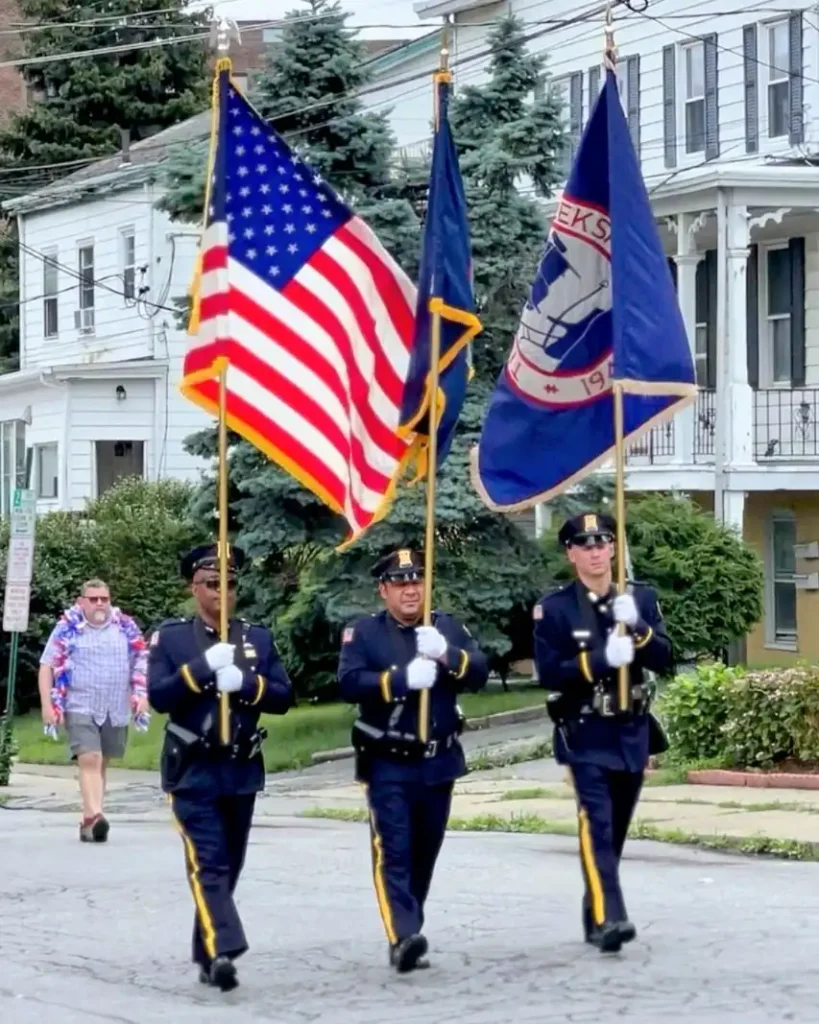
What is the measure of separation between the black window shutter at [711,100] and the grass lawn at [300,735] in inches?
375

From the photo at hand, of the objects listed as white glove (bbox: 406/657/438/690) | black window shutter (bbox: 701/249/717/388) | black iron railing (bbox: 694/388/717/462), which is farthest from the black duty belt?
black window shutter (bbox: 701/249/717/388)

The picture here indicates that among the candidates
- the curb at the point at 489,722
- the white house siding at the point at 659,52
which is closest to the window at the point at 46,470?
the white house siding at the point at 659,52

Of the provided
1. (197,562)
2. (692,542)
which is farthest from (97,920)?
(692,542)

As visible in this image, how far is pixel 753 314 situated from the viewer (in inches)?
1194

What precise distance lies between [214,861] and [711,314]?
2212 centimetres

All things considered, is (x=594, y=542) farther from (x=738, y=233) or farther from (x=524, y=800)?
(x=738, y=233)

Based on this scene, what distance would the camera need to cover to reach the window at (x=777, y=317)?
30.0 m

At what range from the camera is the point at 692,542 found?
24.7m

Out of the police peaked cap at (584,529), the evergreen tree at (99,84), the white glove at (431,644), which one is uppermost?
the evergreen tree at (99,84)

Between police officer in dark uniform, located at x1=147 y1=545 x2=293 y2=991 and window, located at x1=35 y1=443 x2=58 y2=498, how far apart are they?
1244 inches

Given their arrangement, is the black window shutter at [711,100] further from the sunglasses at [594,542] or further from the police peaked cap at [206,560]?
the police peaked cap at [206,560]

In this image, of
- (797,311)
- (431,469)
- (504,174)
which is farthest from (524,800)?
(797,311)

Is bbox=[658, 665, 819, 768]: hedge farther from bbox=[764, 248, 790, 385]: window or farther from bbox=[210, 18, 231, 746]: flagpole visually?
bbox=[764, 248, 790, 385]: window

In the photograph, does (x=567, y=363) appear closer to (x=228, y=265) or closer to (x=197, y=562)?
(x=228, y=265)
